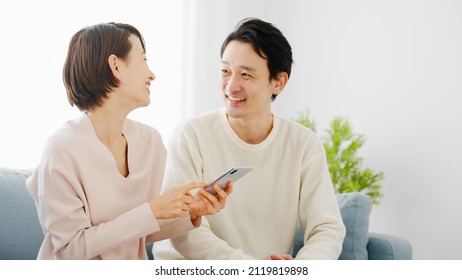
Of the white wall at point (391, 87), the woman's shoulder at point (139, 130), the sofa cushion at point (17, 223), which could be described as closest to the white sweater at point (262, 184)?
the woman's shoulder at point (139, 130)

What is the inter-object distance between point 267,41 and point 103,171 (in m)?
0.82

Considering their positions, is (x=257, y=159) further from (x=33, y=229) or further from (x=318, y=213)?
(x=33, y=229)

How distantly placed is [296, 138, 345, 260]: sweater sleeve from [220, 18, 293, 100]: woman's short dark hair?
0.29m

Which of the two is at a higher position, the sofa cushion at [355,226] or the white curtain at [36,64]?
the white curtain at [36,64]

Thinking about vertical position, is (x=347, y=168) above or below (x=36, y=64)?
below

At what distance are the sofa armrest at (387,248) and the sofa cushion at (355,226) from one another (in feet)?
0.10

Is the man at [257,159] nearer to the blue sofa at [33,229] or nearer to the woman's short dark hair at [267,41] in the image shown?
the woman's short dark hair at [267,41]

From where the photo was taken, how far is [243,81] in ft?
6.72

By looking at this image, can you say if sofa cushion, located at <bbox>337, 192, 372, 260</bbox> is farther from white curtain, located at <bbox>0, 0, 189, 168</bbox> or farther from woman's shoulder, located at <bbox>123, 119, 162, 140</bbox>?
white curtain, located at <bbox>0, 0, 189, 168</bbox>

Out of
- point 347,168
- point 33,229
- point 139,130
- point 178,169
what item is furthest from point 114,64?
point 347,168

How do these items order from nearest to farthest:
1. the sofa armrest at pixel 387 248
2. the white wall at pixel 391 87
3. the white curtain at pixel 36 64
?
1. the sofa armrest at pixel 387 248
2. the white curtain at pixel 36 64
3. the white wall at pixel 391 87

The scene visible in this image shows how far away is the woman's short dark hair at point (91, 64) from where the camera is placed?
1476 millimetres

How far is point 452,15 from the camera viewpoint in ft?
11.6

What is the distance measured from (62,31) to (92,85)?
2104mm
